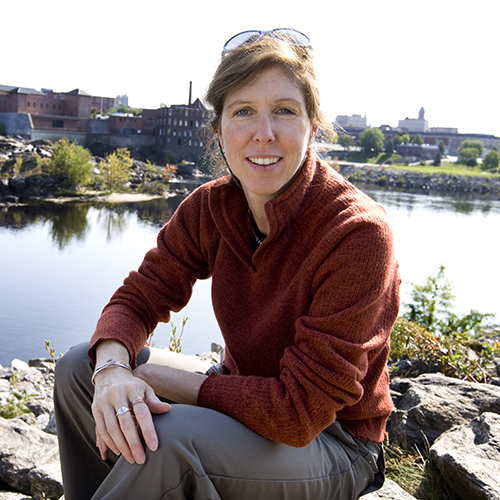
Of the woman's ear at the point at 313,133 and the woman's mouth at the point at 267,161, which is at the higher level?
the woman's ear at the point at 313,133

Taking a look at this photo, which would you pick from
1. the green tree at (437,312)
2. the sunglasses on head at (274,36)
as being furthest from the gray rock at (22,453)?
the green tree at (437,312)

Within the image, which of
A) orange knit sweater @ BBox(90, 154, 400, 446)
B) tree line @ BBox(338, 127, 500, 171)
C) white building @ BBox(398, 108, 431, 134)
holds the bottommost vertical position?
orange knit sweater @ BBox(90, 154, 400, 446)

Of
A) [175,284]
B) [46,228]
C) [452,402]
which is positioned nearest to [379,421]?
[175,284]

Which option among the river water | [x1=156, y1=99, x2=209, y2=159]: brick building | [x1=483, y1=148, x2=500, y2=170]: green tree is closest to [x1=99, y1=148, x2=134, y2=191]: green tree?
the river water

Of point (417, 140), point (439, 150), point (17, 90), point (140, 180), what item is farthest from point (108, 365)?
point (417, 140)

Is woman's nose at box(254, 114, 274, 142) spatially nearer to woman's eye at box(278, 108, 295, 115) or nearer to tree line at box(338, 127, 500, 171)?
woman's eye at box(278, 108, 295, 115)

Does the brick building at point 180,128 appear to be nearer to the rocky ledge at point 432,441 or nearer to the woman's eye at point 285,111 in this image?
the rocky ledge at point 432,441

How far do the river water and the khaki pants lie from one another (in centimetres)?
376

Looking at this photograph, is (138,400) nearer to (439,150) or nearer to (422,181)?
(422,181)

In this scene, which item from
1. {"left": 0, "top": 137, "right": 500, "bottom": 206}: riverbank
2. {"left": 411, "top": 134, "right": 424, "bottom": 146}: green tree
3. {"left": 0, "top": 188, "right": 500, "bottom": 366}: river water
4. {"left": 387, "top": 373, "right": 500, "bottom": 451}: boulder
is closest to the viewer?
{"left": 387, "top": 373, "right": 500, "bottom": 451}: boulder

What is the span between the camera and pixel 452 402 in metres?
2.09

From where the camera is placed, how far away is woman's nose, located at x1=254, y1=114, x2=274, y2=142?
1.34 metres

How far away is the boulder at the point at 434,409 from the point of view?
197 centimetres

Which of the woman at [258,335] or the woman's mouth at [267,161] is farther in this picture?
the woman's mouth at [267,161]
